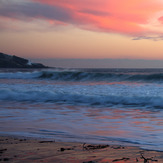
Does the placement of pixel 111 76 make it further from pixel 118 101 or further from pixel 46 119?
pixel 46 119

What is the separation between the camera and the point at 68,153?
3.05 metres

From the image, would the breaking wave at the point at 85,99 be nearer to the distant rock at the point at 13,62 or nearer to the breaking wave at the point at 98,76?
the breaking wave at the point at 98,76

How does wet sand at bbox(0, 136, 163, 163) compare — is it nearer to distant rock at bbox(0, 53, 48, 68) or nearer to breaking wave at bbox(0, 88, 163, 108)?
breaking wave at bbox(0, 88, 163, 108)

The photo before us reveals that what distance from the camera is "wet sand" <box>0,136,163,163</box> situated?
275 centimetres

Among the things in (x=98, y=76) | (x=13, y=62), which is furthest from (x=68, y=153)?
(x=13, y=62)

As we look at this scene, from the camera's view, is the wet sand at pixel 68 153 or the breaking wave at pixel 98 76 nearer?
the wet sand at pixel 68 153

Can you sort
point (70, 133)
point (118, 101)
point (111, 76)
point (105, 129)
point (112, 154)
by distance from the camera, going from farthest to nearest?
1. point (111, 76)
2. point (118, 101)
3. point (105, 129)
4. point (70, 133)
5. point (112, 154)

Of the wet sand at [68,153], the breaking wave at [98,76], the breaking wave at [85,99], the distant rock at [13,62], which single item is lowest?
the breaking wave at [85,99]

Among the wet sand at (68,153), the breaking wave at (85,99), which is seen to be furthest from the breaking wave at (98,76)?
the wet sand at (68,153)

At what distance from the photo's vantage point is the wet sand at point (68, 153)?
2.75 metres

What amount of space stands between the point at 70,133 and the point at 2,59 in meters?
122

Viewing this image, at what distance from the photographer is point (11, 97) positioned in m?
11.3

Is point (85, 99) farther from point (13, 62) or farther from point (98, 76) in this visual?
point (13, 62)

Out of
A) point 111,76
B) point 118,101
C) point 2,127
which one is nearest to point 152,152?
point 2,127
